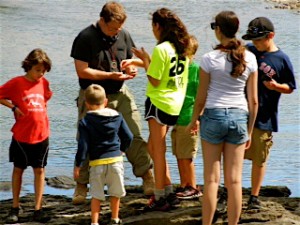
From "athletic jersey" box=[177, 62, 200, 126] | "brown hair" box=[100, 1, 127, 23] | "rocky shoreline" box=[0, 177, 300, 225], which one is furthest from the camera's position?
"athletic jersey" box=[177, 62, 200, 126]

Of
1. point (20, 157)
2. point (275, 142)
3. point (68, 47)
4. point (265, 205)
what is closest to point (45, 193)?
point (20, 157)

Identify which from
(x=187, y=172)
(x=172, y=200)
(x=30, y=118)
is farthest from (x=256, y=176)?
(x=30, y=118)

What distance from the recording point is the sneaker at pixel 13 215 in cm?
854

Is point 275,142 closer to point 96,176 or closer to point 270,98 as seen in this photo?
point 270,98

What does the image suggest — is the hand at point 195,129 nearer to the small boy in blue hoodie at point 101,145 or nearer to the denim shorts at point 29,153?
the small boy in blue hoodie at point 101,145

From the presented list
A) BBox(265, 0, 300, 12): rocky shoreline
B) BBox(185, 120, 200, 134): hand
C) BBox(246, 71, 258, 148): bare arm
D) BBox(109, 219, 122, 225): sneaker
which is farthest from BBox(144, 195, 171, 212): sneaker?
BBox(265, 0, 300, 12): rocky shoreline

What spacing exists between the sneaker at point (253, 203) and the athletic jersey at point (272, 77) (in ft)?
1.86

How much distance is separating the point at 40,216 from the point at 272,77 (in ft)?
6.96

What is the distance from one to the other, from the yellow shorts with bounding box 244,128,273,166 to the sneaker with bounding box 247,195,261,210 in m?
0.28

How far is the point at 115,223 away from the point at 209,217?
776mm

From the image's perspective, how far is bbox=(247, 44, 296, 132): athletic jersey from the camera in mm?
8484

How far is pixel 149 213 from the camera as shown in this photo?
335 inches

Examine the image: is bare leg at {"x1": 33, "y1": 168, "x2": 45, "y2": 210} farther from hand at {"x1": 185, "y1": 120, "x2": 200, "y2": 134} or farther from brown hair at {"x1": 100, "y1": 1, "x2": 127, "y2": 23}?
brown hair at {"x1": 100, "y1": 1, "x2": 127, "y2": 23}

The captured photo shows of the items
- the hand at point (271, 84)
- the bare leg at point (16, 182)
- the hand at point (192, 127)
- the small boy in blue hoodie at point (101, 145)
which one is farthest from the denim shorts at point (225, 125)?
the bare leg at point (16, 182)
